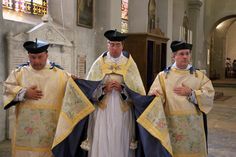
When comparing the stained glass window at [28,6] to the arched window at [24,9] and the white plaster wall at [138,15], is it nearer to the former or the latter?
the arched window at [24,9]

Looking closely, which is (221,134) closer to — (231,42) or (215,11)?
(215,11)

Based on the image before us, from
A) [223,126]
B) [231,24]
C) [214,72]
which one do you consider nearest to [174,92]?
[223,126]

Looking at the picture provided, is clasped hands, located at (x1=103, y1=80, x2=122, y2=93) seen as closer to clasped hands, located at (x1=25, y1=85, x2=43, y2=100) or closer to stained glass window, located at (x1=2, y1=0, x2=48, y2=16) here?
clasped hands, located at (x1=25, y1=85, x2=43, y2=100)

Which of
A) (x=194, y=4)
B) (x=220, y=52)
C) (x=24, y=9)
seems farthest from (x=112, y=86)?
(x=220, y=52)

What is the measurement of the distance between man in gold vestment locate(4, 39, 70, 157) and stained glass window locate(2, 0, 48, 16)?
3.56 m

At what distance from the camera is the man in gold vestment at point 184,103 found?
3.71 meters

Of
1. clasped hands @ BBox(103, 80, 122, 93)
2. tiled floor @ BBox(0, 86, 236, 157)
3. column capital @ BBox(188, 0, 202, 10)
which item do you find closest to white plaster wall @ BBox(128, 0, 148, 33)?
tiled floor @ BBox(0, 86, 236, 157)

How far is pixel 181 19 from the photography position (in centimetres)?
1528

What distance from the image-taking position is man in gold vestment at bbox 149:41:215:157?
3.71 meters

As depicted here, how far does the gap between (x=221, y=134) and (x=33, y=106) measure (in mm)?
5120

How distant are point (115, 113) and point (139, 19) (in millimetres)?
7885

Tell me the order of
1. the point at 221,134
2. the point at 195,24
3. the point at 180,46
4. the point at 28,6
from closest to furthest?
the point at 180,46 → the point at 28,6 → the point at 221,134 → the point at 195,24

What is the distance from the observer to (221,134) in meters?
7.49

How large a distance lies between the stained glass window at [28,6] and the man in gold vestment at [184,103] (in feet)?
13.7
